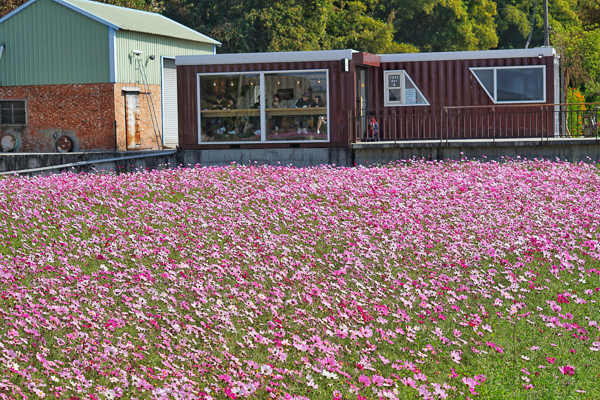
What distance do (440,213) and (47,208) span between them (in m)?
6.35

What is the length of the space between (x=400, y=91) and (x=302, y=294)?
15.3m

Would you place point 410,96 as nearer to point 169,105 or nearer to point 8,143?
point 169,105

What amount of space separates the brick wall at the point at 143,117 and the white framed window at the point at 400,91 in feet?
33.8

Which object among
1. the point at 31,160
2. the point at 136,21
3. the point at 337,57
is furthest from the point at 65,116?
the point at 337,57

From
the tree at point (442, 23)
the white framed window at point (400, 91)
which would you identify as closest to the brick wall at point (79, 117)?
the white framed window at point (400, 91)

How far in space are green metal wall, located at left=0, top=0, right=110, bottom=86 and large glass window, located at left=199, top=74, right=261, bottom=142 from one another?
7.89 m

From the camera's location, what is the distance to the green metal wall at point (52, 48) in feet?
92.9

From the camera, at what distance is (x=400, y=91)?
22.8 metres

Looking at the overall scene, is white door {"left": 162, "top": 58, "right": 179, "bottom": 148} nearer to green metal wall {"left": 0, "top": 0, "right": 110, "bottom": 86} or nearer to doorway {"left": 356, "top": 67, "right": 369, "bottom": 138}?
green metal wall {"left": 0, "top": 0, "right": 110, "bottom": 86}

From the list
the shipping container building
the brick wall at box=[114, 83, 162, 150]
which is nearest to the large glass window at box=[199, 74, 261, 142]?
the shipping container building

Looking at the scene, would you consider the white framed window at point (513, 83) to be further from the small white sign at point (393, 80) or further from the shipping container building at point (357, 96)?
the small white sign at point (393, 80)

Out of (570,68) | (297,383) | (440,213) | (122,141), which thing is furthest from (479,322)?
(570,68)

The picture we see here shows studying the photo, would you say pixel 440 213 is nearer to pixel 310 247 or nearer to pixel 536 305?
pixel 310 247

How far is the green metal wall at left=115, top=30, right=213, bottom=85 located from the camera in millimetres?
28375
